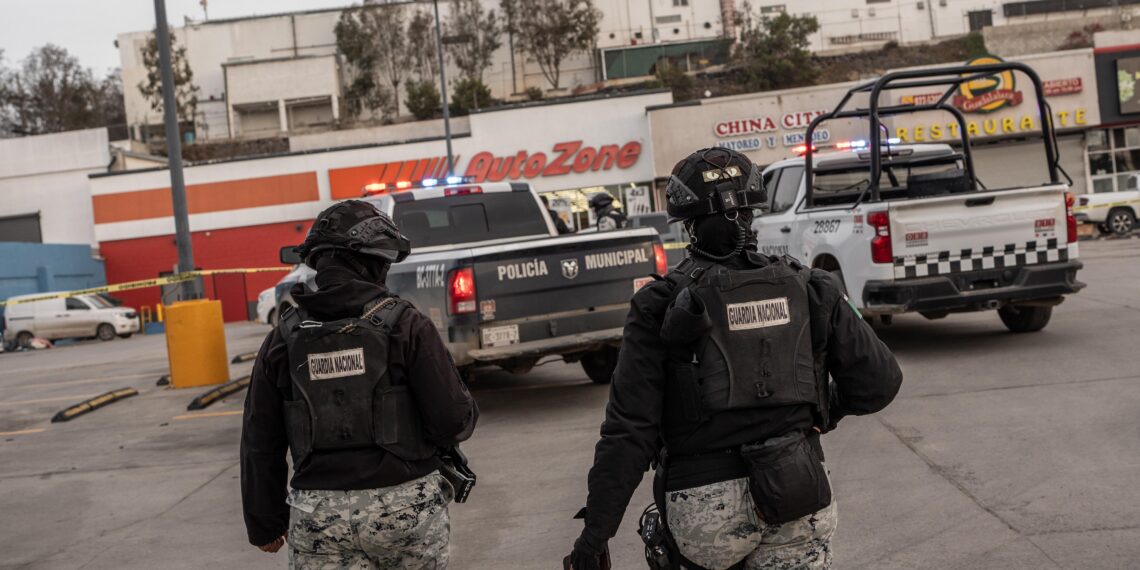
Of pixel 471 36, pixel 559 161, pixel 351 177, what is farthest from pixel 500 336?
pixel 471 36

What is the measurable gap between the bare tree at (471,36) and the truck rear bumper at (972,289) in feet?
219

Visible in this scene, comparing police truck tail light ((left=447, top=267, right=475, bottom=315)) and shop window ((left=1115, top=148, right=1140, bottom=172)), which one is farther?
shop window ((left=1115, top=148, right=1140, bottom=172))

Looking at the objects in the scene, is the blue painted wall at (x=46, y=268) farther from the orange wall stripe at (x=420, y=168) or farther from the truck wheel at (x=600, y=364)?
the truck wheel at (x=600, y=364)

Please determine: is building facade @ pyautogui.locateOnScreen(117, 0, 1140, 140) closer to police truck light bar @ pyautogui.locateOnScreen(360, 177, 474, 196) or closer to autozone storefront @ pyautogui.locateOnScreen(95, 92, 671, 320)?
autozone storefront @ pyautogui.locateOnScreen(95, 92, 671, 320)

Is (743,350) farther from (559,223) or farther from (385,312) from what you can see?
(559,223)

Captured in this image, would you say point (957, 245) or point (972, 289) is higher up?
point (957, 245)

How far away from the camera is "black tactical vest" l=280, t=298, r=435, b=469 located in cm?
320

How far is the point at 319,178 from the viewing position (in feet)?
133

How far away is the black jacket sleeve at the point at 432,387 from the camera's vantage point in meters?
3.25

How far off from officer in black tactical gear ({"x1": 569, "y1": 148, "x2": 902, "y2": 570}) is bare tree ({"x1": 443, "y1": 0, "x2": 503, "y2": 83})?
7311cm

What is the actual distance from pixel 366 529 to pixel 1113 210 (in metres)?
31.8

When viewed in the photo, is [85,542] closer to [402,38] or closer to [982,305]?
[982,305]

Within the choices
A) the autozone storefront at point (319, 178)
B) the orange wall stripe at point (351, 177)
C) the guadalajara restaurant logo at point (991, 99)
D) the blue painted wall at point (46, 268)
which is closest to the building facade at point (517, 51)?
the autozone storefront at point (319, 178)

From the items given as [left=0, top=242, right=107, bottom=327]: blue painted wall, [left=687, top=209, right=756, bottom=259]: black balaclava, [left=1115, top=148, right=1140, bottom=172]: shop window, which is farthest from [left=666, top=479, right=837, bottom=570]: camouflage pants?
[left=1115, top=148, right=1140, bottom=172]: shop window
